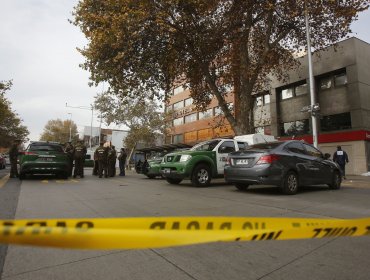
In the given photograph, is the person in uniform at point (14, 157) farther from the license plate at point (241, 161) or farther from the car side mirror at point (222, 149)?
the license plate at point (241, 161)

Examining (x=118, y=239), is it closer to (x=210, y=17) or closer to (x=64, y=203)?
(x=64, y=203)

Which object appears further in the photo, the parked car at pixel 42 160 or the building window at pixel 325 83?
the building window at pixel 325 83

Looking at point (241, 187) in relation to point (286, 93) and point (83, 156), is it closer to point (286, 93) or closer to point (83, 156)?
point (83, 156)

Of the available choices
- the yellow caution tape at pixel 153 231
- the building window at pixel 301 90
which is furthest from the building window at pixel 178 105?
the yellow caution tape at pixel 153 231

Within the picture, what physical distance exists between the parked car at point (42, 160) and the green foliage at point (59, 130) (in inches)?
2979

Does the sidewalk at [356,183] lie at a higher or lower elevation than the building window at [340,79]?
lower

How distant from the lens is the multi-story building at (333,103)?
930 inches

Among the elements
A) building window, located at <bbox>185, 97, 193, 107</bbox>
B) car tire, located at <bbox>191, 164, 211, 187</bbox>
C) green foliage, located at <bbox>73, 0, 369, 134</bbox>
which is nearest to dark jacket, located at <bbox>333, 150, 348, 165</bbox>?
green foliage, located at <bbox>73, 0, 369, 134</bbox>

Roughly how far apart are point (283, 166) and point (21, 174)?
10.5 metres

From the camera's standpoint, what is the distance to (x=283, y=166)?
31.0ft

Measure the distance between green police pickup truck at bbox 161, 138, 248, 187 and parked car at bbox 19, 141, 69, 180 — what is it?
4576 millimetres

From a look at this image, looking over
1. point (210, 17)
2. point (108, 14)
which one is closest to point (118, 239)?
point (108, 14)

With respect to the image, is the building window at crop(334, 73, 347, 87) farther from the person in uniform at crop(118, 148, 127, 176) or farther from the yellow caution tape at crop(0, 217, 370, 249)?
the yellow caution tape at crop(0, 217, 370, 249)

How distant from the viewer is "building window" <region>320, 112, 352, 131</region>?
24484 mm
